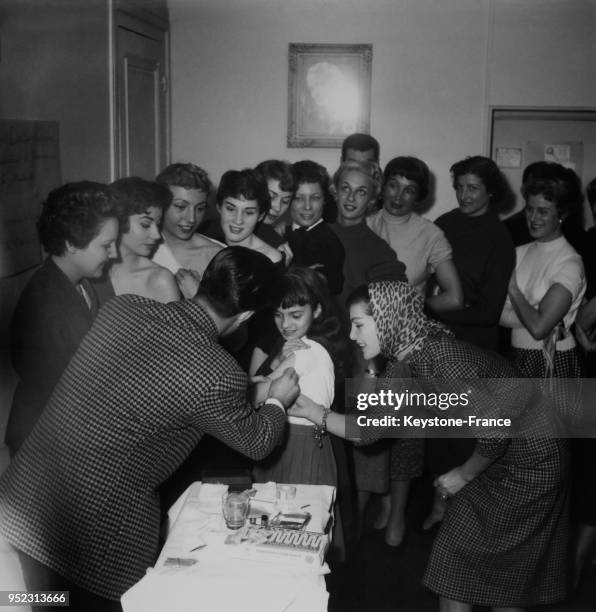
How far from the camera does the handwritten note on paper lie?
1.74 meters

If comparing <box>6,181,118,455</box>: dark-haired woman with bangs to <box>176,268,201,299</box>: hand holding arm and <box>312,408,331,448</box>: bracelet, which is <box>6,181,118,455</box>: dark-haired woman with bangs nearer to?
<box>176,268,201,299</box>: hand holding arm

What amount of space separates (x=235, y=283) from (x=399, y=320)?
17.1 inches

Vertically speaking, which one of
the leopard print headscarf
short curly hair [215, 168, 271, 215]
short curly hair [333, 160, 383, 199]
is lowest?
the leopard print headscarf

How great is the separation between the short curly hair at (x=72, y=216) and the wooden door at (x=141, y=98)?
1.68ft

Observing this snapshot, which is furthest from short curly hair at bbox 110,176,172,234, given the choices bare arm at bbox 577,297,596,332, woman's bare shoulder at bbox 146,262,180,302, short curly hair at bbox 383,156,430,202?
bare arm at bbox 577,297,596,332

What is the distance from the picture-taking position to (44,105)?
189 cm

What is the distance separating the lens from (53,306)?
1.77m

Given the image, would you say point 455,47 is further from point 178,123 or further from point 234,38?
point 178,123

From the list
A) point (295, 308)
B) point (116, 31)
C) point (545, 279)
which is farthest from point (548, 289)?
point (116, 31)

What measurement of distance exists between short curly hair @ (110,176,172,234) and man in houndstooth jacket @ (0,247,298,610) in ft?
2.43

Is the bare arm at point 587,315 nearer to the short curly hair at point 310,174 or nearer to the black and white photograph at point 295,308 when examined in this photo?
the black and white photograph at point 295,308

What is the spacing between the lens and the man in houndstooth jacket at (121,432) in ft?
4.31

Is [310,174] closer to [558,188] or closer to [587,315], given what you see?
[558,188]

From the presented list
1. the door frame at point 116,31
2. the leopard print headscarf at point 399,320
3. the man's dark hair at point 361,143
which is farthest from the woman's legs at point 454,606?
the door frame at point 116,31
